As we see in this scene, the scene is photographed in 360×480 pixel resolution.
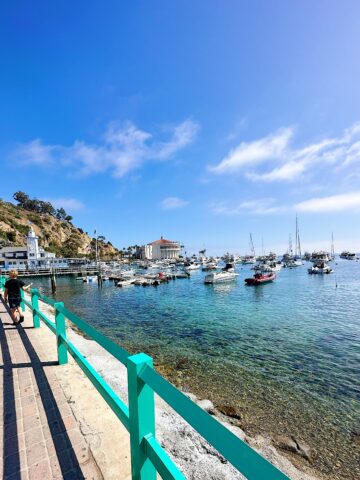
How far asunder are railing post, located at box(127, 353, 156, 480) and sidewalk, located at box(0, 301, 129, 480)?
2.95 feet

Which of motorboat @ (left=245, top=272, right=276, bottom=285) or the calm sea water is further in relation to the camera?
motorboat @ (left=245, top=272, right=276, bottom=285)

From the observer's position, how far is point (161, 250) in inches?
6225

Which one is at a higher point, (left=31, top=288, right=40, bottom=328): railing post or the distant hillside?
the distant hillside

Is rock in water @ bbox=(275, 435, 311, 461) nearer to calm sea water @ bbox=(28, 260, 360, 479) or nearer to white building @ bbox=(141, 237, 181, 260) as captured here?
calm sea water @ bbox=(28, 260, 360, 479)

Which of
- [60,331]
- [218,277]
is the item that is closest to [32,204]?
[218,277]

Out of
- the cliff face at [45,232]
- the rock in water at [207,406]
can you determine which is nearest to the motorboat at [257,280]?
the rock in water at [207,406]

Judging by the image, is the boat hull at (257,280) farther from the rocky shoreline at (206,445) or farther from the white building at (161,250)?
the white building at (161,250)

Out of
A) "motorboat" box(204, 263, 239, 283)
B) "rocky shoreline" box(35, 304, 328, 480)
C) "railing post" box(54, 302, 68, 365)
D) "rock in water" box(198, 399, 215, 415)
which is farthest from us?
"motorboat" box(204, 263, 239, 283)

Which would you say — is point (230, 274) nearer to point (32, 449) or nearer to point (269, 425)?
point (269, 425)

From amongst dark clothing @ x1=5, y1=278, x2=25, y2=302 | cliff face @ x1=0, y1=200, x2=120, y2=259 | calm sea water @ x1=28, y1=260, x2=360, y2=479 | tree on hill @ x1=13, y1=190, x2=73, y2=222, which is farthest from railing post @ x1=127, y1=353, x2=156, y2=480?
tree on hill @ x1=13, y1=190, x2=73, y2=222

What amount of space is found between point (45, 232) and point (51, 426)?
380ft

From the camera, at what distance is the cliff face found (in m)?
91.8

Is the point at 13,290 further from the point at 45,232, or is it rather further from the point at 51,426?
the point at 45,232

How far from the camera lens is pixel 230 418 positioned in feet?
22.9
